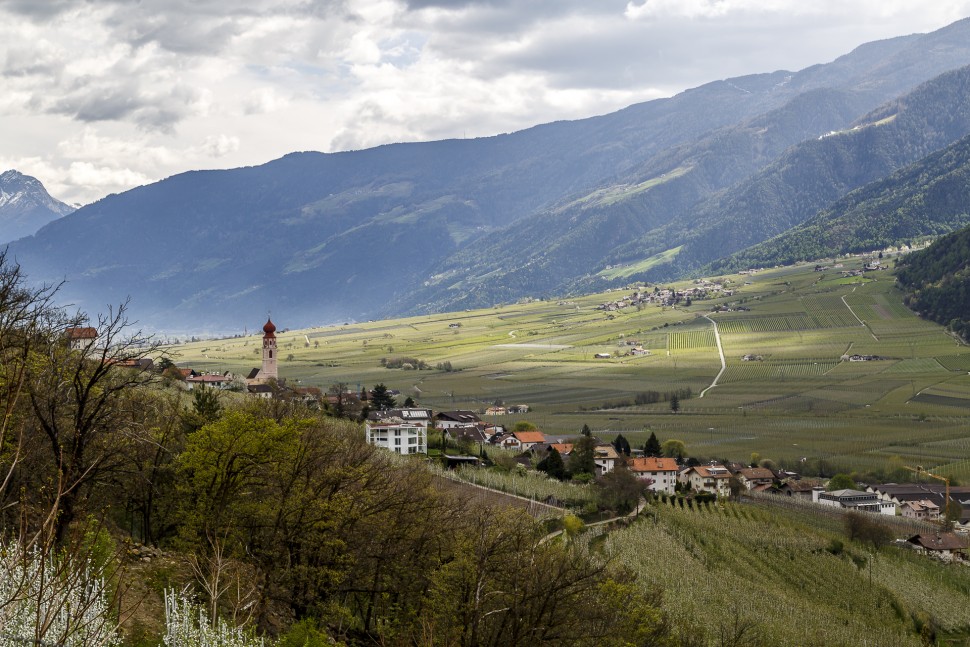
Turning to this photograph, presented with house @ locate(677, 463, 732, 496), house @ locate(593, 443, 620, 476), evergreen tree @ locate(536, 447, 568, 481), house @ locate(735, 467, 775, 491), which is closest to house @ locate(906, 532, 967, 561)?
house @ locate(735, 467, 775, 491)

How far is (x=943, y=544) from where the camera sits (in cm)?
8600

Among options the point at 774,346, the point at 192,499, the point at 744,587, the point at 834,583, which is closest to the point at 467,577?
the point at 192,499

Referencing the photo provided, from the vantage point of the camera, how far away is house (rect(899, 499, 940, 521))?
97875 mm

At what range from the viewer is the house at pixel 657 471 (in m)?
99.3

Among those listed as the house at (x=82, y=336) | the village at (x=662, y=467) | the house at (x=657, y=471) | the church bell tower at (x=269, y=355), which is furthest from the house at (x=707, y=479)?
the house at (x=82, y=336)

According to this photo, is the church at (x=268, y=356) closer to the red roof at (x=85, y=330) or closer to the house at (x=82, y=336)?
the house at (x=82, y=336)

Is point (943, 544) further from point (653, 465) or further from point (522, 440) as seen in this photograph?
point (522, 440)

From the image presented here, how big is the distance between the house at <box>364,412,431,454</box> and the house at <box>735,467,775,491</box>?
3507 centimetres

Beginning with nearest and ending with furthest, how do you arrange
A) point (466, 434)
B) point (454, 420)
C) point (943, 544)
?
point (943, 544) < point (466, 434) < point (454, 420)

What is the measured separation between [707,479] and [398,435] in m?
33.9

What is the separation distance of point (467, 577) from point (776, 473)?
83.4 m

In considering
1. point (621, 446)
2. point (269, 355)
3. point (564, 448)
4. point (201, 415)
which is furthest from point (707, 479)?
point (201, 415)

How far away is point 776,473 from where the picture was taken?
108 metres

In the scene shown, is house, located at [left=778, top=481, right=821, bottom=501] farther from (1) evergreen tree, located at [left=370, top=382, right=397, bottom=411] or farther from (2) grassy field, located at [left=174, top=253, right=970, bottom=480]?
(1) evergreen tree, located at [left=370, top=382, right=397, bottom=411]
